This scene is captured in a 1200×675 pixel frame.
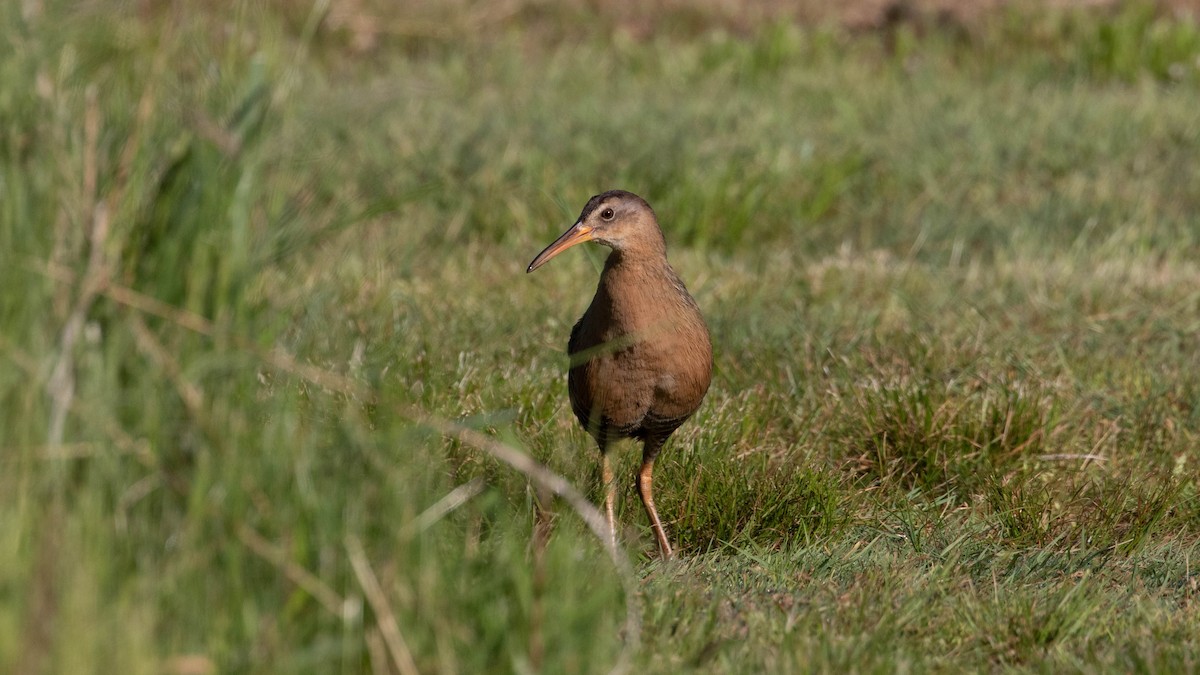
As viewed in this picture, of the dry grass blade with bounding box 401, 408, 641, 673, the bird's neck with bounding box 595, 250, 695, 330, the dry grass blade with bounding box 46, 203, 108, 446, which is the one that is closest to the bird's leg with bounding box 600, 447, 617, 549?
the bird's neck with bounding box 595, 250, 695, 330

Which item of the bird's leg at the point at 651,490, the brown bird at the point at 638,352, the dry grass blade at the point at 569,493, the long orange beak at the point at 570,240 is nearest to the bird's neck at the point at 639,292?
the brown bird at the point at 638,352

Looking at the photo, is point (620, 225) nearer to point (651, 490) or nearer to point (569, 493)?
point (651, 490)

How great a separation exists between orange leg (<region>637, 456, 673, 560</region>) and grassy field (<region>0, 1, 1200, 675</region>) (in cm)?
6

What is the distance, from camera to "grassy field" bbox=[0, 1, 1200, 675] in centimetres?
310

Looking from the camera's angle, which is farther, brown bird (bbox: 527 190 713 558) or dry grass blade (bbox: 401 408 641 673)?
brown bird (bbox: 527 190 713 558)

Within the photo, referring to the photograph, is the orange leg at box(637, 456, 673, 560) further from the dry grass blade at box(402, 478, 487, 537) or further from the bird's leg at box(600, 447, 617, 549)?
the dry grass blade at box(402, 478, 487, 537)

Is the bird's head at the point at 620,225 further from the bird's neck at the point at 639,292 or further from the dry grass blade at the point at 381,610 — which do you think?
the dry grass blade at the point at 381,610

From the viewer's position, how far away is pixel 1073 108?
32.1 ft

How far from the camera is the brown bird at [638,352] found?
4.79m

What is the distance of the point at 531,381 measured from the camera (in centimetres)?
546

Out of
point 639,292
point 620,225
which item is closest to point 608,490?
point 639,292

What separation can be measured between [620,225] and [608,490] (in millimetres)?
816

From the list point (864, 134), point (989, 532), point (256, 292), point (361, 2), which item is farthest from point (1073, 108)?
point (256, 292)

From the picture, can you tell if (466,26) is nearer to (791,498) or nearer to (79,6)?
(791,498)
